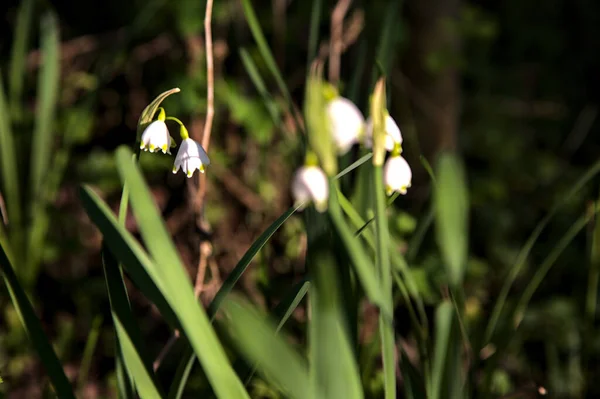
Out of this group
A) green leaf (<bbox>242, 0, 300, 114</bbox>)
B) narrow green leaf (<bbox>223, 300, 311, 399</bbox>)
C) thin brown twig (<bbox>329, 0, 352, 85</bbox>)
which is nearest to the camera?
narrow green leaf (<bbox>223, 300, 311, 399</bbox>)

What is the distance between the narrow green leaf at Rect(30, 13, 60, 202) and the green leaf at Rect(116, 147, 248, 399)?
51.9 inches

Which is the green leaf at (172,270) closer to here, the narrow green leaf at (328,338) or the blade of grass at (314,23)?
the narrow green leaf at (328,338)

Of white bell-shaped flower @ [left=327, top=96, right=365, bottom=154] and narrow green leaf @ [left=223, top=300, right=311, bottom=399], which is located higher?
white bell-shaped flower @ [left=327, top=96, right=365, bottom=154]

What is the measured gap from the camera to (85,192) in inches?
34.8

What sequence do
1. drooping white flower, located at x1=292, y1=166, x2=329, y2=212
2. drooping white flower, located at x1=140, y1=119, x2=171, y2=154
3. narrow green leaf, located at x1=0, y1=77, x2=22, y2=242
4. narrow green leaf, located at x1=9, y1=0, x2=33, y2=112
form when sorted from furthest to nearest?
narrow green leaf, located at x1=9, y1=0, x2=33, y2=112, narrow green leaf, located at x1=0, y1=77, x2=22, y2=242, drooping white flower, located at x1=140, y1=119, x2=171, y2=154, drooping white flower, located at x1=292, y1=166, x2=329, y2=212

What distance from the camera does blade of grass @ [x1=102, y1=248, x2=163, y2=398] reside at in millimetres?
955

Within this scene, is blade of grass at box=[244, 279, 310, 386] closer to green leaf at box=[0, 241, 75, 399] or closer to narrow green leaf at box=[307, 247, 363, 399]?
narrow green leaf at box=[307, 247, 363, 399]

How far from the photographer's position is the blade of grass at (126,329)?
3.13 ft

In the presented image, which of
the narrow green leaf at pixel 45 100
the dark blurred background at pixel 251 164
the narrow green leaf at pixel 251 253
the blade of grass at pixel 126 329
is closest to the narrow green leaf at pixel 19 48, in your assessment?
the narrow green leaf at pixel 45 100

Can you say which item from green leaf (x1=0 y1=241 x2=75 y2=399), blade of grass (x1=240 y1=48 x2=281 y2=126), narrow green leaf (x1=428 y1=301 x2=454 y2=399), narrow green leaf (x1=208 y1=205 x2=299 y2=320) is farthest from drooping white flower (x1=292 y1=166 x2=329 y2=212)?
blade of grass (x1=240 y1=48 x2=281 y2=126)

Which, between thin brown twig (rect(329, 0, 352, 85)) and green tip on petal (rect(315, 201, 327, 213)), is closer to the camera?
green tip on petal (rect(315, 201, 327, 213))

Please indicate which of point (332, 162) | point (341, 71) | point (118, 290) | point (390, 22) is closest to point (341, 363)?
point (332, 162)

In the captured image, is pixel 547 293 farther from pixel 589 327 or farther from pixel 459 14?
pixel 459 14

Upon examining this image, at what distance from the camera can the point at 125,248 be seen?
87cm
